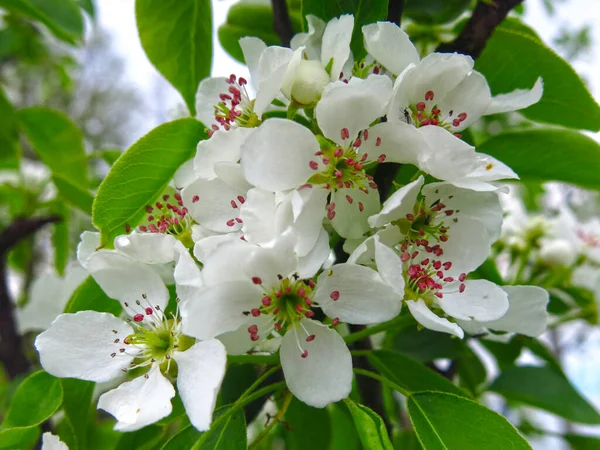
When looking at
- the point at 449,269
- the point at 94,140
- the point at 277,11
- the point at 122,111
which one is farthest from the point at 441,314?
the point at 122,111

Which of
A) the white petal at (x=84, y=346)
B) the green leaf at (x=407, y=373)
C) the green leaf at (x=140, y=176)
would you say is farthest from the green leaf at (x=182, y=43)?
the green leaf at (x=407, y=373)

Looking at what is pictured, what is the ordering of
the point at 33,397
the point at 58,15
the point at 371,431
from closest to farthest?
1. the point at 371,431
2. the point at 33,397
3. the point at 58,15

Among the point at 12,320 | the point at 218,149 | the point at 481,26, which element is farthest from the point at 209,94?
the point at 12,320

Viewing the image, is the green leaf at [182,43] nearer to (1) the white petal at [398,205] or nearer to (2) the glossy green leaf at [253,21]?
(2) the glossy green leaf at [253,21]

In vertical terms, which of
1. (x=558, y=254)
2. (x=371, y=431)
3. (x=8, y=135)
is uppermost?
(x=371, y=431)

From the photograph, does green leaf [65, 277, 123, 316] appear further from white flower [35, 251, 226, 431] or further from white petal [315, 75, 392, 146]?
white petal [315, 75, 392, 146]

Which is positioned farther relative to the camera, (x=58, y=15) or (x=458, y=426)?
(x=58, y=15)

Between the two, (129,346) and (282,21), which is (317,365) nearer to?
(129,346)
